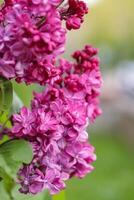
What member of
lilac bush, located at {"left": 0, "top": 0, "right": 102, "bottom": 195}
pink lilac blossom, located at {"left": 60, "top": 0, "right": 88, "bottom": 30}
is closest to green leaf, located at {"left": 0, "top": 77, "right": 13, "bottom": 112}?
lilac bush, located at {"left": 0, "top": 0, "right": 102, "bottom": 195}

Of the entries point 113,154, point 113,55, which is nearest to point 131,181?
point 113,154

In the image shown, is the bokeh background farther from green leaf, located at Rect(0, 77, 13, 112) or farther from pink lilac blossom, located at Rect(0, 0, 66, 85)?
pink lilac blossom, located at Rect(0, 0, 66, 85)

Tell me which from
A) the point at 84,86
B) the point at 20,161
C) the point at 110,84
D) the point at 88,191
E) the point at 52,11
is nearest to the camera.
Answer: the point at 52,11

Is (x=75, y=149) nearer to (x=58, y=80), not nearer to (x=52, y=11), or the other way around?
(x=58, y=80)

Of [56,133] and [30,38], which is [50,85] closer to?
[56,133]

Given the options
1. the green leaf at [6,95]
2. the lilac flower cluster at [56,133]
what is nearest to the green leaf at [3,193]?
the lilac flower cluster at [56,133]

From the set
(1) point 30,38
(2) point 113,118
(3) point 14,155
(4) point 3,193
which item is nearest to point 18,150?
(3) point 14,155

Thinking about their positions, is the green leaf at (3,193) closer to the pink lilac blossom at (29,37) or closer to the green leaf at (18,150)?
the green leaf at (18,150)
